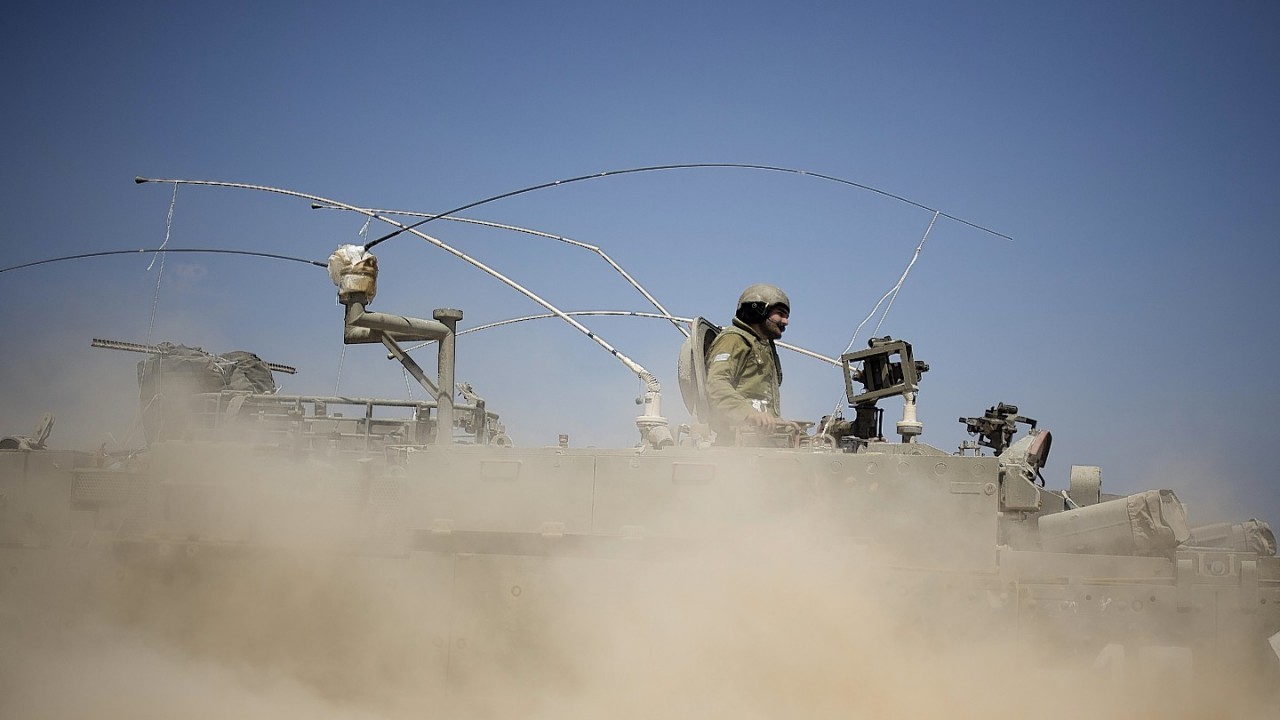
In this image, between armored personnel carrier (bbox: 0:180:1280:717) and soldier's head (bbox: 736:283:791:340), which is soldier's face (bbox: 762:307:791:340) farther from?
armored personnel carrier (bbox: 0:180:1280:717)

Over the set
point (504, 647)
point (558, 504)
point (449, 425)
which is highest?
point (449, 425)

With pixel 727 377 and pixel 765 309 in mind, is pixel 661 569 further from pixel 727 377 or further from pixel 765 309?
pixel 765 309

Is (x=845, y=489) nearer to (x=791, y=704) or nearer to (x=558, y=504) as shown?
(x=791, y=704)

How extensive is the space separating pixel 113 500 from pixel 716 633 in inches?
189

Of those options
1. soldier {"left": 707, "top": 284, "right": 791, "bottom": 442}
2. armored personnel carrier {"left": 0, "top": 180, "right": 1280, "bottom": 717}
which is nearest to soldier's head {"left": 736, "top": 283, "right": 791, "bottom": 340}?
soldier {"left": 707, "top": 284, "right": 791, "bottom": 442}

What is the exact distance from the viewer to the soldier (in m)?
8.23

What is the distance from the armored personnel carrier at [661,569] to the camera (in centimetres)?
686

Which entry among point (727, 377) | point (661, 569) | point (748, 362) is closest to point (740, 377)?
point (748, 362)

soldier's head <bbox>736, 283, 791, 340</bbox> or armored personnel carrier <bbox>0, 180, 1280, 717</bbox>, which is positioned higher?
soldier's head <bbox>736, 283, 791, 340</bbox>

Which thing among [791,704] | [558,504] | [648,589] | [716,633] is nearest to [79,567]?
[558,504]

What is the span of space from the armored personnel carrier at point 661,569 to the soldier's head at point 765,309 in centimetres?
77

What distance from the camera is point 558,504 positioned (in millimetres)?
7480

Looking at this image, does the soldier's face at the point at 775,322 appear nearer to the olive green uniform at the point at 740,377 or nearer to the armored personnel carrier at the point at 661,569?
the olive green uniform at the point at 740,377

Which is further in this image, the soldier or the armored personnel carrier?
the soldier
